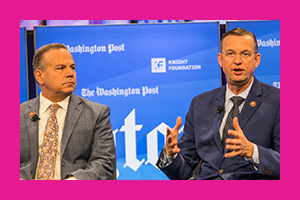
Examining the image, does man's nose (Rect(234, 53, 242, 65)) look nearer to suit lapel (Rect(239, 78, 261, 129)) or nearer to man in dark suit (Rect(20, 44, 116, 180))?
Answer: suit lapel (Rect(239, 78, 261, 129))

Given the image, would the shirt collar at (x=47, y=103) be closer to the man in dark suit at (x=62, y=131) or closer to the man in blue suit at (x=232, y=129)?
the man in dark suit at (x=62, y=131)

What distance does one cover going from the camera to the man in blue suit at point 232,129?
9.45 ft

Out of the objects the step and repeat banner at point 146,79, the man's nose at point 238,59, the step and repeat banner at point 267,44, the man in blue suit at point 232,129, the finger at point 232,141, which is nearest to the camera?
the finger at point 232,141

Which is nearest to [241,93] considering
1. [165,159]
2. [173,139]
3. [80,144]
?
[173,139]

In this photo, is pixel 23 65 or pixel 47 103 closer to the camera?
pixel 47 103

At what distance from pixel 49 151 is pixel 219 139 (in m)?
1.41

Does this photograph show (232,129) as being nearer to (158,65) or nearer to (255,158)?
(255,158)

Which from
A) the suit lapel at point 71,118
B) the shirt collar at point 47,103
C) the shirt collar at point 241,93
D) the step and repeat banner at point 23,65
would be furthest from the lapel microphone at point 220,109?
the step and repeat banner at point 23,65

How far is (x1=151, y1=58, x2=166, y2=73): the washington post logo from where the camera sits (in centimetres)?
469

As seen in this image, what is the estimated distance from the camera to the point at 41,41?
14.7ft

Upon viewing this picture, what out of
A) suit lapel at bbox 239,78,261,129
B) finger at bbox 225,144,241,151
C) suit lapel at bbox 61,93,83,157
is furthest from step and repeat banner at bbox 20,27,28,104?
finger at bbox 225,144,241,151

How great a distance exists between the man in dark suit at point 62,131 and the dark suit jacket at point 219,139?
61 cm

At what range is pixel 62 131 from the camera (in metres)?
3.07

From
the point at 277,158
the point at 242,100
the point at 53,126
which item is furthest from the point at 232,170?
the point at 53,126
